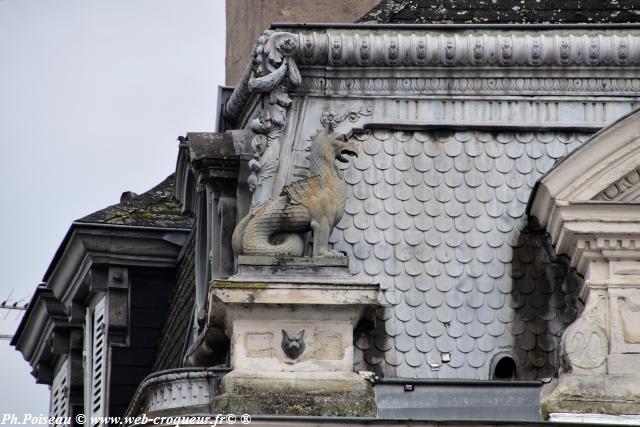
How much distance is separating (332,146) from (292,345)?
6.57ft

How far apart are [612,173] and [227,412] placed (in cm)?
390

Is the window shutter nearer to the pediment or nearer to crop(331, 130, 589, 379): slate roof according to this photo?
crop(331, 130, 589, 379): slate roof

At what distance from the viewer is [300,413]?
24.4 m

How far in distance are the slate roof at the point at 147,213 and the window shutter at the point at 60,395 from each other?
2.16 meters

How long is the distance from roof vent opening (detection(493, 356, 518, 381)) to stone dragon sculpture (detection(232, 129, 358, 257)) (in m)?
1.75

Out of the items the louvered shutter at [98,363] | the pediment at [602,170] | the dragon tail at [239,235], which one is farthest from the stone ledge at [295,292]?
the louvered shutter at [98,363]

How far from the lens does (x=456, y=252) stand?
84.7 ft

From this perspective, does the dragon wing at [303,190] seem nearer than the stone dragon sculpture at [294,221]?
No

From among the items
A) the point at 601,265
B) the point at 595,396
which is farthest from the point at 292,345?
the point at 601,265

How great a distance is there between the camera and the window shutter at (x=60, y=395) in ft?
105

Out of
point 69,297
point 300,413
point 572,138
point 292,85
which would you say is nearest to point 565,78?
point 572,138

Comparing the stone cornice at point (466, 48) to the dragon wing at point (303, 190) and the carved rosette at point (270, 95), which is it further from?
the dragon wing at point (303, 190)

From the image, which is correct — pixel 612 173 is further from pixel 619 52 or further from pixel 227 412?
pixel 227 412

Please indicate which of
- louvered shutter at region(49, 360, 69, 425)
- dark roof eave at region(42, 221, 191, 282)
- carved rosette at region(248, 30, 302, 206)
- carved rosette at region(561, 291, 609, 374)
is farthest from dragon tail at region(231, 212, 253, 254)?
louvered shutter at region(49, 360, 69, 425)
